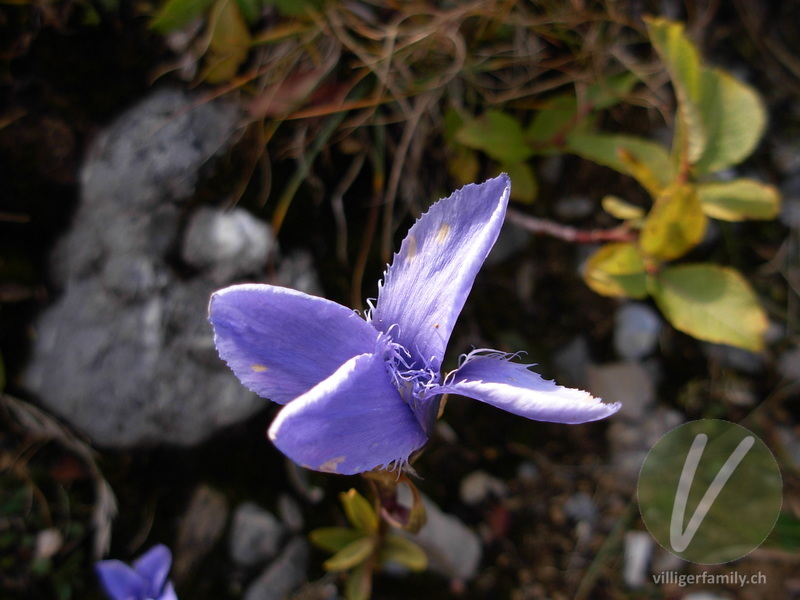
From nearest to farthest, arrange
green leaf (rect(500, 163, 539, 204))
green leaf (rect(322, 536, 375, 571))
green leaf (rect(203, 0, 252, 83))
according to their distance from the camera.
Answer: green leaf (rect(322, 536, 375, 571))
green leaf (rect(203, 0, 252, 83))
green leaf (rect(500, 163, 539, 204))

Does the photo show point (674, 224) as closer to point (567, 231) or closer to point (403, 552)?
point (567, 231)

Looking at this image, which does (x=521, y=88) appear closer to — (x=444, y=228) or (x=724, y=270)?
(x=724, y=270)

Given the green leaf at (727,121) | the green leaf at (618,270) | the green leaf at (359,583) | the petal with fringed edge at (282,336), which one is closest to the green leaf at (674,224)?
the green leaf at (618,270)

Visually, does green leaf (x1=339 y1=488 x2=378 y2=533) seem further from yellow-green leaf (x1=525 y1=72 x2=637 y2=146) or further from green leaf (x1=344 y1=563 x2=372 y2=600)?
yellow-green leaf (x1=525 y1=72 x2=637 y2=146)

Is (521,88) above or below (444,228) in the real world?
below

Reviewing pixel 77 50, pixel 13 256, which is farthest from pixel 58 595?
pixel 77 50

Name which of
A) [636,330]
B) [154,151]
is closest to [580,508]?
[636,330]

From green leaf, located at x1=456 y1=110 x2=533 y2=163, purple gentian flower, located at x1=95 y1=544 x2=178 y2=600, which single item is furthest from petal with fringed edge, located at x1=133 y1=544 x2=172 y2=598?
green leaf, located at x1=456 y1=110 x2=533 y2=163
